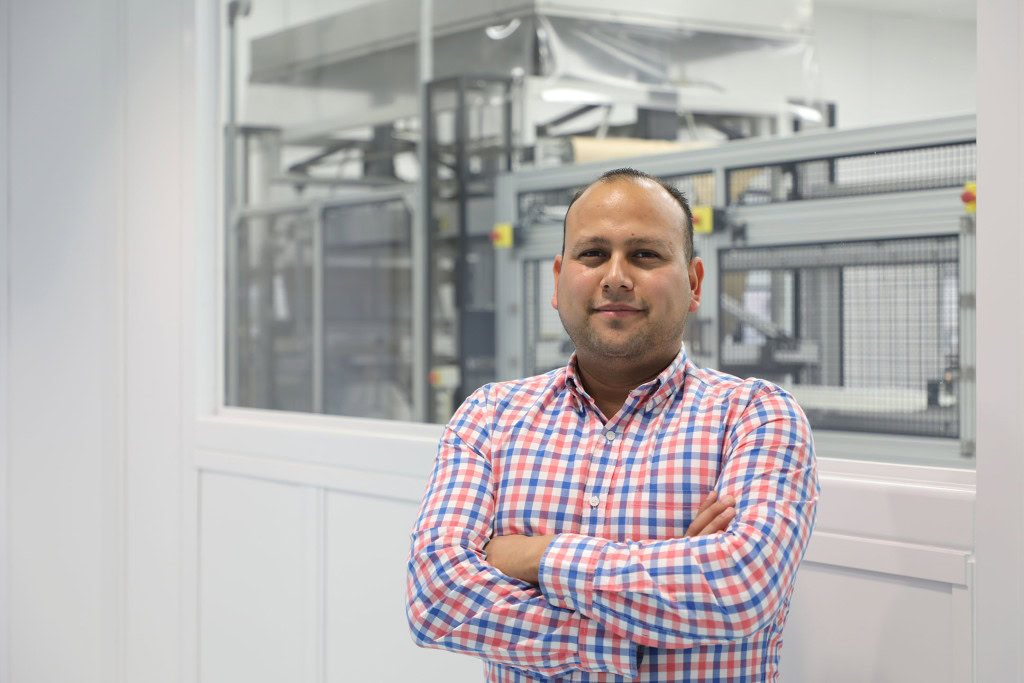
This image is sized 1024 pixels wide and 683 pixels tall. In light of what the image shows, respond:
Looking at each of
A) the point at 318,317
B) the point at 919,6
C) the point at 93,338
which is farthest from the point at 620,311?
the point at 919,6

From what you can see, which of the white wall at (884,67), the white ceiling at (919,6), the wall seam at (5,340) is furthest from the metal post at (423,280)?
the white wall at (884,67)

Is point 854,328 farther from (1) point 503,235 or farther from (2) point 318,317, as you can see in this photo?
(2) point 318,317

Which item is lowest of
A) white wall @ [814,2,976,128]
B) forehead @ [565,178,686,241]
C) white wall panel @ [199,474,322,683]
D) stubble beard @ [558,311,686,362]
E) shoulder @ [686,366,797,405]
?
white wall panel @ [199,474,322,683]

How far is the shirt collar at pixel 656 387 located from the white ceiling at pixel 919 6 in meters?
3.72

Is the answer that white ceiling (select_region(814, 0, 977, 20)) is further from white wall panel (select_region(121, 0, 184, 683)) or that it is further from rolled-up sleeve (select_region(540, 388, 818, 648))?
rolled-up sleeve (select_region(540, 388, 818, 648))

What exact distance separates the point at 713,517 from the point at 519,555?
0.23 metres

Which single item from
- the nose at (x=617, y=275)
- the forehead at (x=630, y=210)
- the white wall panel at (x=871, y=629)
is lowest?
the white wall panel at (x=871, y=629)

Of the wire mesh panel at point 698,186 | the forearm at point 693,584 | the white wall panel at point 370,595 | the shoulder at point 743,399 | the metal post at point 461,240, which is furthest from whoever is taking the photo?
the metal post at point 461,240

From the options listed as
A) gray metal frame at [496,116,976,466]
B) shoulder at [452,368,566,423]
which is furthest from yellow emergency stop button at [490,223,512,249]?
shoulder at [452,368,566,423]

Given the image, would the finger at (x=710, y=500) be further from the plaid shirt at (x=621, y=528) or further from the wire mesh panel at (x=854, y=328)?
the wire mesh panel at (x=854, y=328)

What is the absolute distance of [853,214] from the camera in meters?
2.70

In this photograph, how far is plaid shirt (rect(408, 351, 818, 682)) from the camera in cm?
105

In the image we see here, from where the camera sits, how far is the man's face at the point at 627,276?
124cm

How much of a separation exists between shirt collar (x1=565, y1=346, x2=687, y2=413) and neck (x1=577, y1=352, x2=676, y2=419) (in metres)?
0.02
